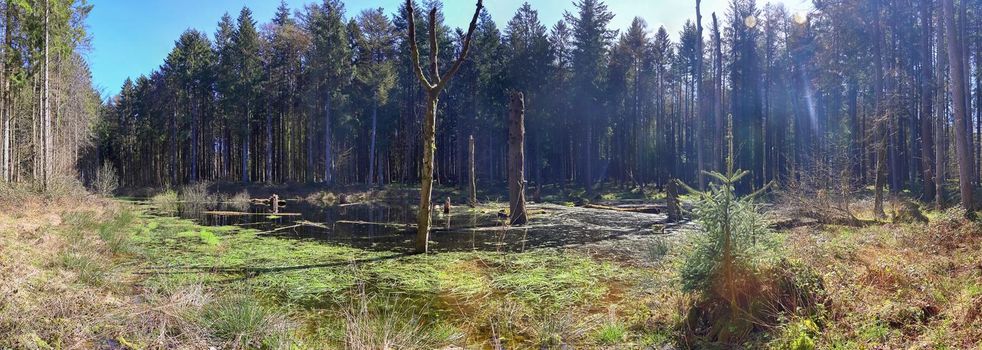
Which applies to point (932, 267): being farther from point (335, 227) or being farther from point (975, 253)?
point (335, 227)

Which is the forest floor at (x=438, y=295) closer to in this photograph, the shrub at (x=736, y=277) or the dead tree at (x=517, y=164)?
the shrub at (x=736, y=277)

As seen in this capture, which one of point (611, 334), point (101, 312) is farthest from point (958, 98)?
point (101, 312)

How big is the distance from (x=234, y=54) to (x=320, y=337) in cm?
3765

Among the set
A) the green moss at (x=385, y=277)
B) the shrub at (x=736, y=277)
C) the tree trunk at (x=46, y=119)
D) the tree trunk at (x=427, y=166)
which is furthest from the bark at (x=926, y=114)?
the tree trunk at (x=46, y=119)

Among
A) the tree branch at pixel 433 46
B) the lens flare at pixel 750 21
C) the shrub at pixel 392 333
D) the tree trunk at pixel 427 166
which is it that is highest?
the lens flare at pixel 750 21

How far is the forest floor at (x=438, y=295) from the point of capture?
152 inches

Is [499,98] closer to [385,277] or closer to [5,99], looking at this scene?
[5,99]

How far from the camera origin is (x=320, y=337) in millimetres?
4531

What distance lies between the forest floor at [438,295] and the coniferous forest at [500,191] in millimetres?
43

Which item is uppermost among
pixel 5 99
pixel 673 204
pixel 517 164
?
→ pixel 5 99

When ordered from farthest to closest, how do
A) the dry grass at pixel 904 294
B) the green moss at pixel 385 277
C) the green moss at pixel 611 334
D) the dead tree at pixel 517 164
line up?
1. the dead tree at pixel 517 164
2. the green moss at pixel 385 277
3. the green moss at pixel 611 334
4. the dry grass at pixel 904 294

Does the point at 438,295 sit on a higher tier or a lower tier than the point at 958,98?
lower

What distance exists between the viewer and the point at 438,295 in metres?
6.29

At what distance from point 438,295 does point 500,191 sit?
1191 inches
